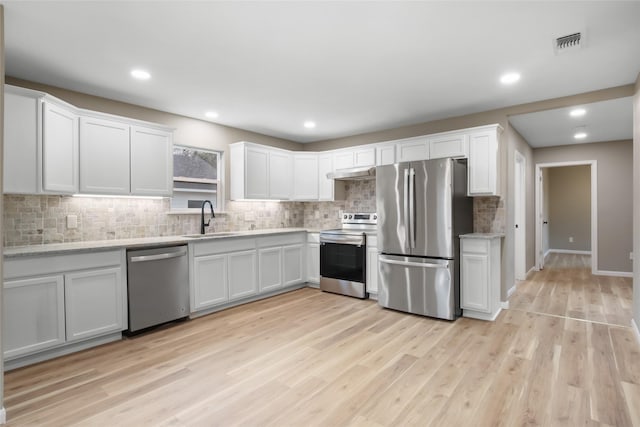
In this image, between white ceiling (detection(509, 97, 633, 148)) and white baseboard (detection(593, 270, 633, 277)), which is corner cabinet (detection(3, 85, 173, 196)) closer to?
white ceiling (detection(509, 97, 633, 148))

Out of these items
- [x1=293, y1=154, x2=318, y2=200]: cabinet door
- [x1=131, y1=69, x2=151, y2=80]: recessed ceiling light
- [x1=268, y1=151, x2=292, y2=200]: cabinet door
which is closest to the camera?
[x1=131, y1=69, x2=151, y2=80]: recessed ceiling light

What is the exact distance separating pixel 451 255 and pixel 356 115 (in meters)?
2.13

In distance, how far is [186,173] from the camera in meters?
4.46

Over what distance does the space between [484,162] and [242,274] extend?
324cm

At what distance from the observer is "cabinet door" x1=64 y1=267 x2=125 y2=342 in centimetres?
285

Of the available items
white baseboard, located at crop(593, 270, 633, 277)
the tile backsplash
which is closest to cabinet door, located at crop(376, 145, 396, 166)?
the tile backsplash

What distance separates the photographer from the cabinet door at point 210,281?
3.79 metres

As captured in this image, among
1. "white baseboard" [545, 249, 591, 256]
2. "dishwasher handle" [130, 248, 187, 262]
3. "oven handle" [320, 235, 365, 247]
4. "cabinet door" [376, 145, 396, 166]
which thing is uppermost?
"cabinet door" [376, 145, 396, 166]

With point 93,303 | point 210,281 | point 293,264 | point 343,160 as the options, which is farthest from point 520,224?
point 93,303

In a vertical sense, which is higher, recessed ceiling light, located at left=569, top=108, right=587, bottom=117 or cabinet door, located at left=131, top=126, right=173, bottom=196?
recessed ceiling light, located at left=569, top=108, right=587, bottom=117

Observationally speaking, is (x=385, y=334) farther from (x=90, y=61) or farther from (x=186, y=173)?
(x=90, y=61)

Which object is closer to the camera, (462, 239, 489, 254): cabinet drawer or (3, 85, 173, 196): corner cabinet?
(3, 85, 173, 196): corner cabinet

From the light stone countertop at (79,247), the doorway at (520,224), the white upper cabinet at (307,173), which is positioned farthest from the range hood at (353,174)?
the doorway at (520,224)

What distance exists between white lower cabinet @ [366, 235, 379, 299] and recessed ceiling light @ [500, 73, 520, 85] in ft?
7.55
